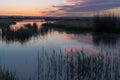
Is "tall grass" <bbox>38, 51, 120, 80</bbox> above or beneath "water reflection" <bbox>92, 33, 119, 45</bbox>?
above

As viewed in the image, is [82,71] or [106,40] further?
[106,40]

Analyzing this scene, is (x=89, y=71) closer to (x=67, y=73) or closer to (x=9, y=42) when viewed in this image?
(x=67, y=73)

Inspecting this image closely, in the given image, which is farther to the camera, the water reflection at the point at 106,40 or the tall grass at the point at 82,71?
the water reflection at the point at 106,40

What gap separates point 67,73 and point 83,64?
2.46 feet

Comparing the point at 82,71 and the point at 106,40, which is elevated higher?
the point at 82,71

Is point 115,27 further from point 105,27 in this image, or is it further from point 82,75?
point 82,75

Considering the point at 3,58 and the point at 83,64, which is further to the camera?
the point at 3,58

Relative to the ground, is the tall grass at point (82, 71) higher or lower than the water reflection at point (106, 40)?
higher

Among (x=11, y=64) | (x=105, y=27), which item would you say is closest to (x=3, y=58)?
(x=11, y=64)

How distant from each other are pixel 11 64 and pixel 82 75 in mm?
5070

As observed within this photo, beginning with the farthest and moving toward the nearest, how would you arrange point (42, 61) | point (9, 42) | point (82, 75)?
point (9, 42) < point (42, 61) < point (82, 75)

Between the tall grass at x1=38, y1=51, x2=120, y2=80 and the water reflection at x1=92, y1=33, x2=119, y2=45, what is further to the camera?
the water reflection at x1=92, y1=33, x2=119, y2=45

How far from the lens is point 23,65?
15414mm

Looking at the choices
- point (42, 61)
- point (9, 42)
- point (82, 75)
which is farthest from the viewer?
point (9, 42)
